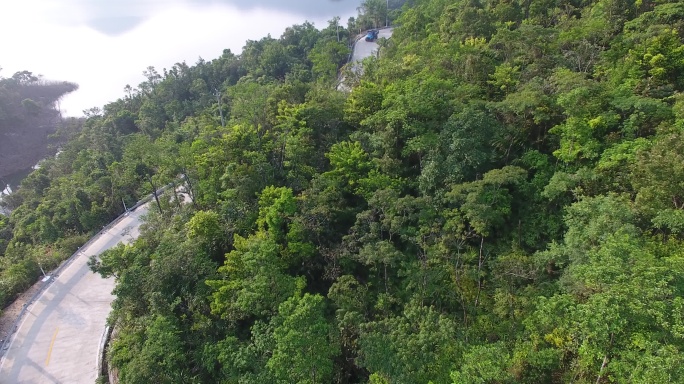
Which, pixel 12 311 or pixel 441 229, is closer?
pixel 441 229

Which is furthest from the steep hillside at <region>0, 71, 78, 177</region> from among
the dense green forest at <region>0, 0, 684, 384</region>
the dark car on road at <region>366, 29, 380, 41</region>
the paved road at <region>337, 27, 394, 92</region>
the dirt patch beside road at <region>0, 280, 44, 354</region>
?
the dark car on road at <region>366, 29, 380, 41</region>

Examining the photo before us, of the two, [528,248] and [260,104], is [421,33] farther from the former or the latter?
[528,248]

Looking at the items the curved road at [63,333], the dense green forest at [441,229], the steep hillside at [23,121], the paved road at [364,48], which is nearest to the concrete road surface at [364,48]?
the paved road at [364,48]

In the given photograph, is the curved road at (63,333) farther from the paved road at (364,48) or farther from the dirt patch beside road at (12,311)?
the paved road at (364,48)

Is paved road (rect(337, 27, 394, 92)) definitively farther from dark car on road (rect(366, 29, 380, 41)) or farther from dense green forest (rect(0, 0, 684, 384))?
dense green forest (rect(0, 0, 684, 384))

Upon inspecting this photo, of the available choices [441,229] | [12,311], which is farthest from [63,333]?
[441,229]

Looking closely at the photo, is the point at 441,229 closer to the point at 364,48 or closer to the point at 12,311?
the point at 12,311
